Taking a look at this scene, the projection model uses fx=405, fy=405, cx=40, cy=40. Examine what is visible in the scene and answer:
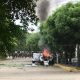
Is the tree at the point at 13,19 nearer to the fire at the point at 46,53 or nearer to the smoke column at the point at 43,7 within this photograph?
the smoke column at the point at 43,7

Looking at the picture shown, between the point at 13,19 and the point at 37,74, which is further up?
the point at 13,19

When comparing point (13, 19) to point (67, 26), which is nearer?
point (13, 19)

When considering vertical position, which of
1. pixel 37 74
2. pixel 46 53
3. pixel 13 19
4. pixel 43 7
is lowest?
pixel 37 74

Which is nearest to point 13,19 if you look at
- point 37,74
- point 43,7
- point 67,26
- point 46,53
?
point 43,7

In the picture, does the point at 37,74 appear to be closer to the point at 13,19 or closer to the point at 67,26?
the point at 67,26

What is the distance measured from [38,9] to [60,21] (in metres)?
33.9

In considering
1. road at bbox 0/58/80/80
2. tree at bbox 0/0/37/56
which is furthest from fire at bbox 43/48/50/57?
tree at bbox 0/0/37/56

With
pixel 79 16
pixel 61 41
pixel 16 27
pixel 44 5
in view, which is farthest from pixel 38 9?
pixel 61 41

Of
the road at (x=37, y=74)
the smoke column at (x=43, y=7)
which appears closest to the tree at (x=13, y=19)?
the smoke column at (x=43, y=7)

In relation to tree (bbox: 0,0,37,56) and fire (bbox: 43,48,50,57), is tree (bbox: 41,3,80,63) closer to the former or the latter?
fire (bbox: 43,48,50,57)

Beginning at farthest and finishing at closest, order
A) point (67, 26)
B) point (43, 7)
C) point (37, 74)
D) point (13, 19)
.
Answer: point (67, 26) < point (37, 74) < point (43, 7) < point (13, 19)

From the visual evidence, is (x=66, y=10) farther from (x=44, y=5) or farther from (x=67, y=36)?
(x=44, y=5)

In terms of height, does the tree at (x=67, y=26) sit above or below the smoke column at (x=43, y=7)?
above

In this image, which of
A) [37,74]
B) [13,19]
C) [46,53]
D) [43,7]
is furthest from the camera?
[46,53]
